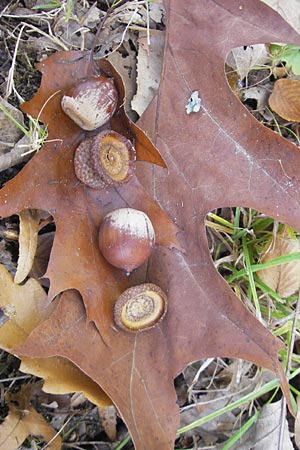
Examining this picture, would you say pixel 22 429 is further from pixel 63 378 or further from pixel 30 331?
pixel 30 331

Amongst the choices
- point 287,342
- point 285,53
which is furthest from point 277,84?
point 287,342

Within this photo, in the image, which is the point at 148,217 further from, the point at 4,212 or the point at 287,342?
the point at 287,342

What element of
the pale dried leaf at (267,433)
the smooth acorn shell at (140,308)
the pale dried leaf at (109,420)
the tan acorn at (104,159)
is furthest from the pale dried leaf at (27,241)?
the pale dried leaf at (267,433)

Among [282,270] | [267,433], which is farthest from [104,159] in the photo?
[267,433]

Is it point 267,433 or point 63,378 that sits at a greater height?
point 63,378

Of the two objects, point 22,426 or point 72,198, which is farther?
point 22,426

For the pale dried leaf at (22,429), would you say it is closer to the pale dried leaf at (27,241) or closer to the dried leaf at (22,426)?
the dried leaf at (22,426)

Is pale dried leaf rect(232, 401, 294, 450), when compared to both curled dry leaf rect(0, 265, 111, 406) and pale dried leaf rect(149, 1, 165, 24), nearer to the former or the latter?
curled dry leaf rect(0, 265, 111, 406)
